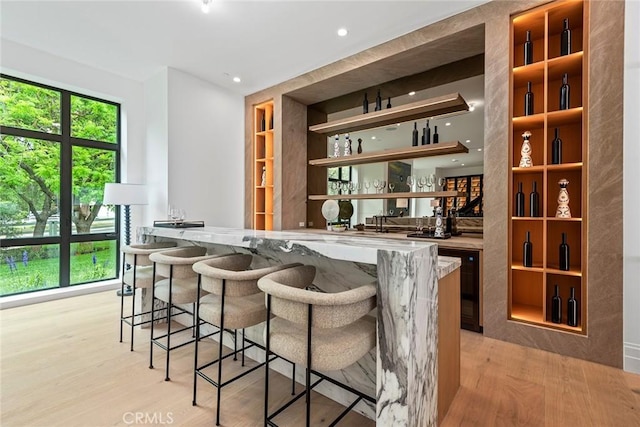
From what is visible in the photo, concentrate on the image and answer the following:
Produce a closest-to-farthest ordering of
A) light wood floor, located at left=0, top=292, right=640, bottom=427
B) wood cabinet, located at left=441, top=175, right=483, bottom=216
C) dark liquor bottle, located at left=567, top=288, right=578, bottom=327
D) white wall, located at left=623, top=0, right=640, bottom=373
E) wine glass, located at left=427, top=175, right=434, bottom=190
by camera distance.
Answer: light wood floor, located at left=0, top=292, right=640, bottom=427 → white wall, located at left=623, top=0, right=640, bottom=373 → dark liquor bottle, located at left=567, top=288, right=578, bottom=327 → wine glass, located at left=427, top=175, right=434, bottom=190 → wood cabinet, located at left=441, top=175, right=483, bottom=216

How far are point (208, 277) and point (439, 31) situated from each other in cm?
312

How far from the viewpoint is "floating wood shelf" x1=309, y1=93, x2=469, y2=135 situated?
10.5 ft

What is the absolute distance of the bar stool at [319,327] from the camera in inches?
49.3

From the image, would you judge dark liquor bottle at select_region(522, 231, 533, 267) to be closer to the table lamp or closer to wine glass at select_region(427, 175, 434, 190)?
wine glass at select_region(427, 175, 434, 190)

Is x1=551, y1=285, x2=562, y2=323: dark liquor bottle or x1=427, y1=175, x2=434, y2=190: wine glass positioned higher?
x1=427, y1=175, x2=434, y2=190: wine glass

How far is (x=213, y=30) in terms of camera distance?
326 cm

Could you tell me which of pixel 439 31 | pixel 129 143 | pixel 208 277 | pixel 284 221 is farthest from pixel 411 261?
pixel 129 143

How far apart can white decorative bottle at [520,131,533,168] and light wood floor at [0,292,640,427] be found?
1621 millimetres

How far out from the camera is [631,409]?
1.80m

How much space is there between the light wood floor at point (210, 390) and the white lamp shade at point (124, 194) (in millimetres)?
1720

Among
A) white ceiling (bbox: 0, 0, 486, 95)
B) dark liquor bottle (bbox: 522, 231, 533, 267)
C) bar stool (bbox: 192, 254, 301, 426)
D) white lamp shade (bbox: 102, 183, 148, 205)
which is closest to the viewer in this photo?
bar stool (bbox: 192, 254, 301, 426)

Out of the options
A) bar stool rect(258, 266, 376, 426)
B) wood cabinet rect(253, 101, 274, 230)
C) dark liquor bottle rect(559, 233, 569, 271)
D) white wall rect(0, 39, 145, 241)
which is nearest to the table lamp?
white wall rect(0, 39, 145, 241)

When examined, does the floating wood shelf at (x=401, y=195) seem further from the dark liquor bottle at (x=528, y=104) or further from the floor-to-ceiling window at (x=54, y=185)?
the floor-to-ceiling window at (x=54, y=185)

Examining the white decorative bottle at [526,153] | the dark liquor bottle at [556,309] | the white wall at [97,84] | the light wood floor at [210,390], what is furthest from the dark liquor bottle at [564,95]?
the white wall at [97,84]
